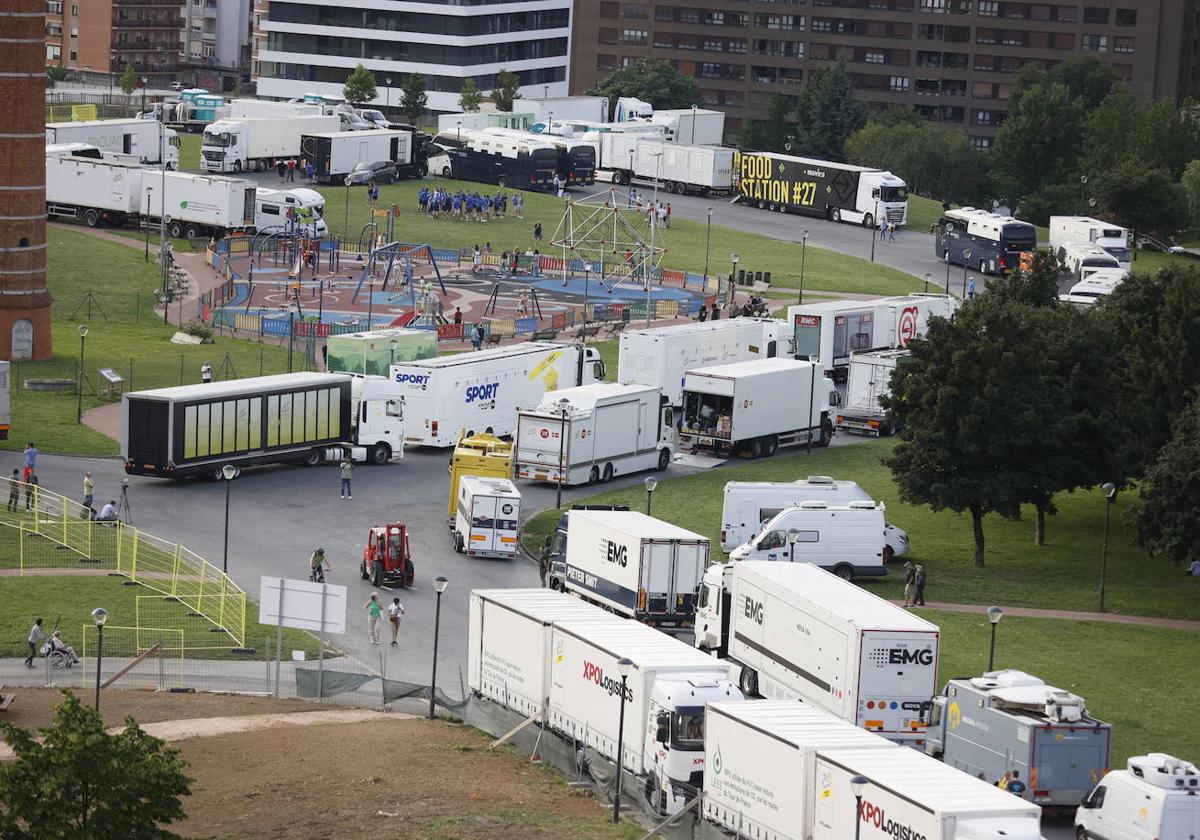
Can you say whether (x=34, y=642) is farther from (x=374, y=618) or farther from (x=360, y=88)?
(x=360, y=88)

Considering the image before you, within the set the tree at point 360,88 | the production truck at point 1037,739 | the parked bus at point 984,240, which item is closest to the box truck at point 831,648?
the production truck at point 1037,739

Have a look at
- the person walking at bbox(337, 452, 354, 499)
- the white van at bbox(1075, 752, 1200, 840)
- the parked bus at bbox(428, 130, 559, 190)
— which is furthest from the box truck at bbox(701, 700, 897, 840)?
the parked bus at bbox(428, 130, 559, 190)

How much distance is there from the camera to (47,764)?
30.4 m

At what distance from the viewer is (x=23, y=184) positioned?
83500mm

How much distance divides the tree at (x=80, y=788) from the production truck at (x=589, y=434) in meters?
40.7

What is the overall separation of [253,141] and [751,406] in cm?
7311

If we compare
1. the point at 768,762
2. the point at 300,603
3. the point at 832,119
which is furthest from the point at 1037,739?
the point at 832,119

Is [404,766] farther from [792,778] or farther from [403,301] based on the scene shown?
[403,301]

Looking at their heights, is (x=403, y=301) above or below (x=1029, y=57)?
below

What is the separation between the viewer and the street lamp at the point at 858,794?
35969 mm

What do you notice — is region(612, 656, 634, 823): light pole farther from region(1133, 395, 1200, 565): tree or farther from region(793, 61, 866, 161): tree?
region(793, 61, 866, 161): tree

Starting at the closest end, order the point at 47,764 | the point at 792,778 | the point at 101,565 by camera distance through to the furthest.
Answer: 1. the point at 47,764
2. the point at 792,778
3. the point at 101,565

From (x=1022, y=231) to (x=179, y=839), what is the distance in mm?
94085

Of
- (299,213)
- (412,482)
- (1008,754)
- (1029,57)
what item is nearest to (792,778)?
(1008,754)
